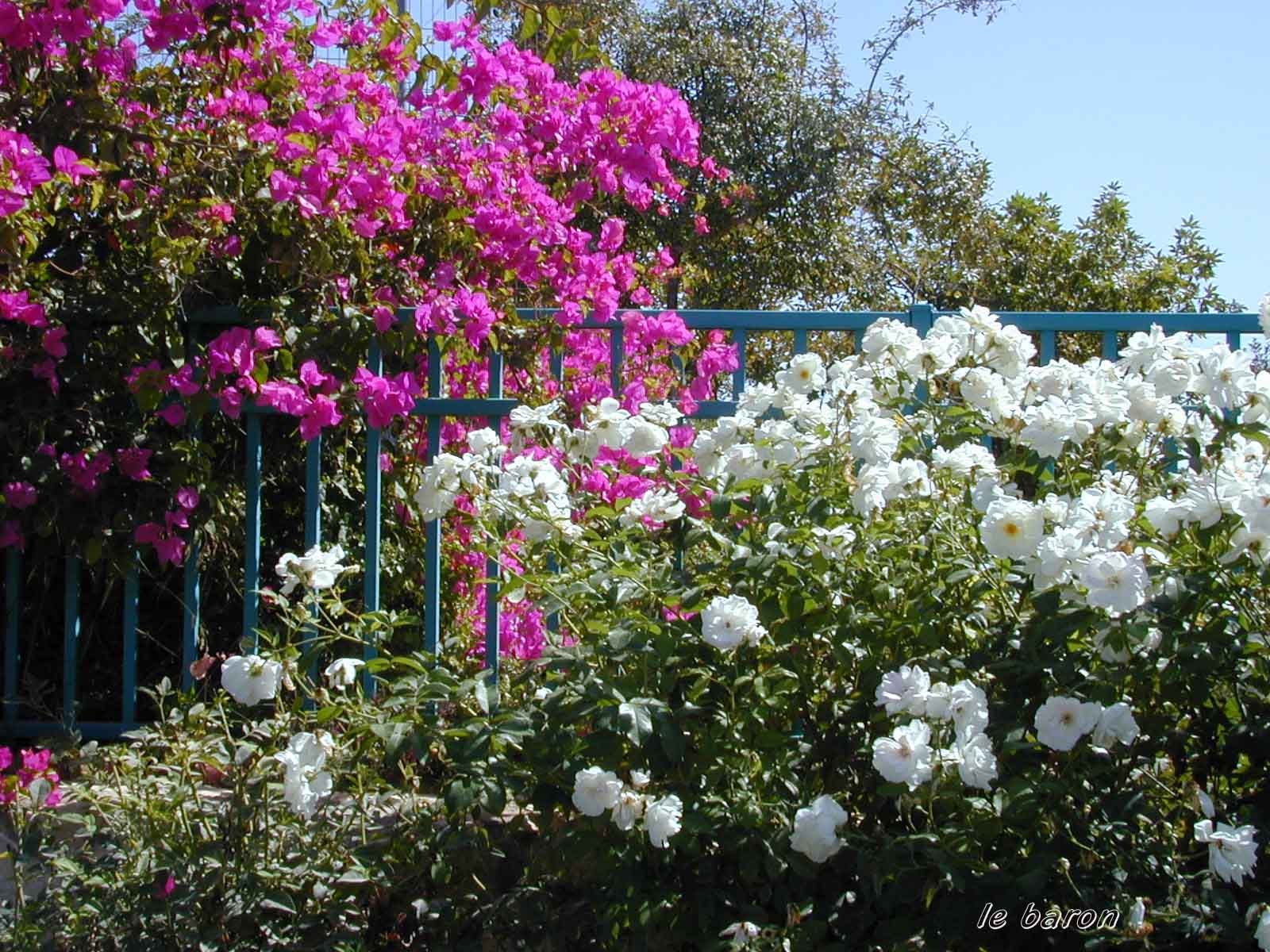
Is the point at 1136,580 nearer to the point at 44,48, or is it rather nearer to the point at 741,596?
the point at 741,596

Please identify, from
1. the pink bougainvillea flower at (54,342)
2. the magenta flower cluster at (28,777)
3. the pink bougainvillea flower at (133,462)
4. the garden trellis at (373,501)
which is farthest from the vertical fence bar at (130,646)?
the magenta flower cluster at (28,777)

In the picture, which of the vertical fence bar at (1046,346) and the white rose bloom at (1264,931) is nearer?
the white rose bloom at (1264,931)

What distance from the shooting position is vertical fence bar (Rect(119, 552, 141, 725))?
3.43 m

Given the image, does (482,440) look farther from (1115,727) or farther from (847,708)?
(1115,727)

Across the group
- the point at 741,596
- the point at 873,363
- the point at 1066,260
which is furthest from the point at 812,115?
the point at 741,596

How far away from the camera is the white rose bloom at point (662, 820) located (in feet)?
6.25

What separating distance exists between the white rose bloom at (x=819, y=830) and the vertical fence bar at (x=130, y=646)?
2.15 m

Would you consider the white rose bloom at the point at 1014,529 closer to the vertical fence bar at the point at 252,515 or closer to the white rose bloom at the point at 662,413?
the white rose bloom at the point at 662,413

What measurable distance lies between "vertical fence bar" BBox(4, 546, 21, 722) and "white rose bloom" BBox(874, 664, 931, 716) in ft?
8.24

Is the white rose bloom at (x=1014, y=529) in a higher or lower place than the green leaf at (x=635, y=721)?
higher

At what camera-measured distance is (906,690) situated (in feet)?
6.30

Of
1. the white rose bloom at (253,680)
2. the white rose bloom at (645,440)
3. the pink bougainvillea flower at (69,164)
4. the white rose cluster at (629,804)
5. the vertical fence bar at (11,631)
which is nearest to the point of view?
the white rose cluster at (629,804)

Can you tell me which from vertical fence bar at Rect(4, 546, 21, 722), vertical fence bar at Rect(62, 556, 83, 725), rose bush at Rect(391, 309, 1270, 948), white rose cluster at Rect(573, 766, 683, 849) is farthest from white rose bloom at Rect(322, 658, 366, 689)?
vertical fence bar at Rect(4, 546, 21, 722)

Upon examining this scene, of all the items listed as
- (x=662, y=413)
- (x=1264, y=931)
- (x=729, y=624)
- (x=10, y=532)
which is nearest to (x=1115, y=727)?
(x=1264, y=931)
